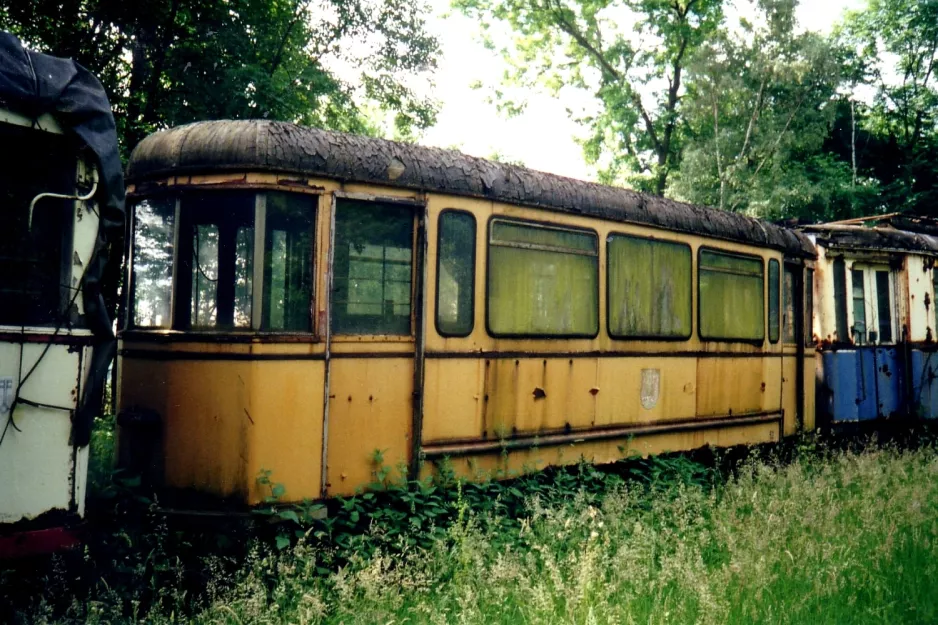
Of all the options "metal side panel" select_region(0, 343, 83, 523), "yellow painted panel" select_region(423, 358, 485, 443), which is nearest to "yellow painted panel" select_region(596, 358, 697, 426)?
"yellow painted panel" select_region(423, 358, 485, 443)

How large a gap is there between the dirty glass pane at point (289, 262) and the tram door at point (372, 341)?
0.56ft

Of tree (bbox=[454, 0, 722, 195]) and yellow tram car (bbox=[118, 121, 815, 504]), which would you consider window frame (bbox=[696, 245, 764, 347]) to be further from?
tree (bbox=[454, 0, 722, 195])

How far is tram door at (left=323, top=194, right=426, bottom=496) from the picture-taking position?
5.49 m

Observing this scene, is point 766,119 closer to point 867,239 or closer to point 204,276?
point 867,239

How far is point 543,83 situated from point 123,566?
939 inches

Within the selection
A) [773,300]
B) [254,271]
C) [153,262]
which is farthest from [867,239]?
[153,262]

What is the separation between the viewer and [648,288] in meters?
8.07

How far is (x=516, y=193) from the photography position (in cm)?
671

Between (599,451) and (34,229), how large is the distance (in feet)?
16.5

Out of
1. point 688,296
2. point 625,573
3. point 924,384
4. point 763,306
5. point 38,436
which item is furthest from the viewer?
point 924,384

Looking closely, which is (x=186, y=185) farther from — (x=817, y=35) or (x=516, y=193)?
(x=817, y=35)

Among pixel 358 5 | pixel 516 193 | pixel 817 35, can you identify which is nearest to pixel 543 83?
pixel 817 35

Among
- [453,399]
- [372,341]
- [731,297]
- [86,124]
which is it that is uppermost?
[86,124]

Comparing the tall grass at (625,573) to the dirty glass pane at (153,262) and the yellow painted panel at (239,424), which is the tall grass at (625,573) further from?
the dirty glass pane at (153,262)
